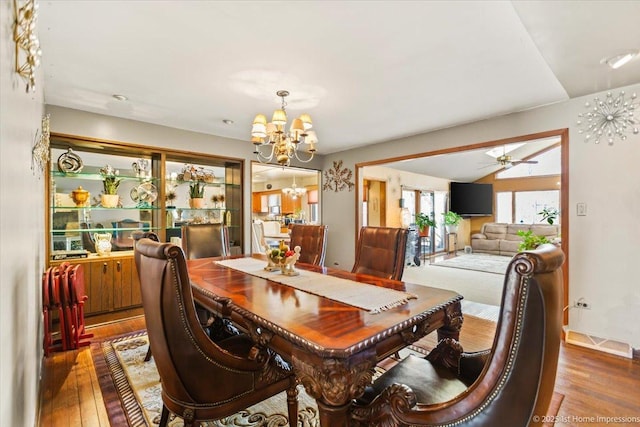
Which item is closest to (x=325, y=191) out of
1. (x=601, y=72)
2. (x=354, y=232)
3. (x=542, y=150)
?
(x=354, y=232)

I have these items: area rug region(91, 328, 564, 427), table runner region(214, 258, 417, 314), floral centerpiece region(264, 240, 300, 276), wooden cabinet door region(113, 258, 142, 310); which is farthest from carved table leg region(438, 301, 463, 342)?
wooden cabinet door region(113, 258, 142, 310)

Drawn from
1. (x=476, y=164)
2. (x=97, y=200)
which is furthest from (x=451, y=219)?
(x=97, y=200)

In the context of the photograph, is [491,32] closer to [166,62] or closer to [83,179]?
[166,62]

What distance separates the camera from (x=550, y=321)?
76 centimetres

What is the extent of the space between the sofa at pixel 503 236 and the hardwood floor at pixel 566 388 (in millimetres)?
6585

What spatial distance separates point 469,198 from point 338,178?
605cm

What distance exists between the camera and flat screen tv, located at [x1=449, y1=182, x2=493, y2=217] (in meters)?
9.45

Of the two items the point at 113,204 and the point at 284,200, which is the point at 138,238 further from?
the point at 284,200

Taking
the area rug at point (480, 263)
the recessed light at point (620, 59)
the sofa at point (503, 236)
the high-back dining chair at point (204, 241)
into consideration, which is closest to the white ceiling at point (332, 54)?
the recessed light at point (620, 59)

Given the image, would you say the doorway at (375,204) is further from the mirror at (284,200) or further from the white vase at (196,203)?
the white vase at (196,203)

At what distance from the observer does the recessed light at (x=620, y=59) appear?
2.05 metres

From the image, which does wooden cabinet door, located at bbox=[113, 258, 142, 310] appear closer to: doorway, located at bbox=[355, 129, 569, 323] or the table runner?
the table runner

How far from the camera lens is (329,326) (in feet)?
3.94

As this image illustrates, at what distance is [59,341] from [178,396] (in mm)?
2365
